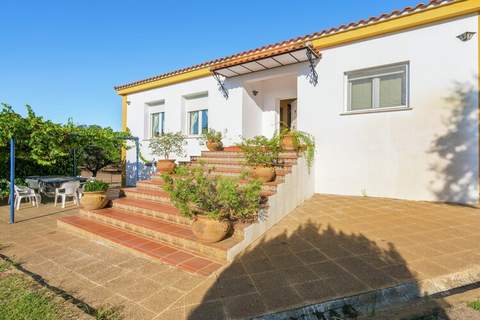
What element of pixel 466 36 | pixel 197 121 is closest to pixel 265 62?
pixel 197 121

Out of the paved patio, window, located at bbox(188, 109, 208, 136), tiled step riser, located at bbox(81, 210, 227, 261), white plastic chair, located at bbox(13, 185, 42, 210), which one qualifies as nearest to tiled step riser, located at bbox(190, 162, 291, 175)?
the paved patio

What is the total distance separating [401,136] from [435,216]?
2308 mm

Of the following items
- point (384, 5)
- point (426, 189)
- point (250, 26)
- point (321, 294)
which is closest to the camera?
point (321, 294)

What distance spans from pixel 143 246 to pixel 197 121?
301 inches

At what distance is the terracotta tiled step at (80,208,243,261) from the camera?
3.69m

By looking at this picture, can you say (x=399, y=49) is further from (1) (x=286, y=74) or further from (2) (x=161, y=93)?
(2) (x=161, y=93)

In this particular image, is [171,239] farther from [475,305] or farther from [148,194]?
[475,305]

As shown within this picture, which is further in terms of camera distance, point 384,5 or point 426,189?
point 384,5

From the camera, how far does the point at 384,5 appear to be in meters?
6.91

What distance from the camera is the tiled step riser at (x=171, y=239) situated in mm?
3620

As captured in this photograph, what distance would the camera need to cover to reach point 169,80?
11.1 metres

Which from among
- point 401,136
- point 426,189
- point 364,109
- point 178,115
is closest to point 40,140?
point 178,115

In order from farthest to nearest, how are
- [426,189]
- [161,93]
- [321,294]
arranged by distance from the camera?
[161,93] < [426,189] < [321,294]

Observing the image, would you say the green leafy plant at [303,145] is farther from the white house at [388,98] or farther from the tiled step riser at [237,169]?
the tiled step riser at [237,169]
